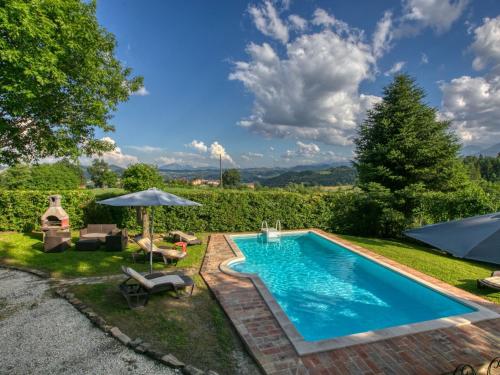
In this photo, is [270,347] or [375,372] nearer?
[375,372]

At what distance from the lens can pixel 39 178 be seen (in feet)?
189

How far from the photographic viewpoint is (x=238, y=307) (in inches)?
253

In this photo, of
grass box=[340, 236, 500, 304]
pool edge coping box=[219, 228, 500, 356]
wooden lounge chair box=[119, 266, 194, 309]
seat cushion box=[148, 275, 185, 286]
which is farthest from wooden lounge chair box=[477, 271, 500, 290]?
seat cushion box=[148, 275, 185, 286]

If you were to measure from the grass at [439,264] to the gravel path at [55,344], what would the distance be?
8986 mm

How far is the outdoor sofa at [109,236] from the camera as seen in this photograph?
428 inches

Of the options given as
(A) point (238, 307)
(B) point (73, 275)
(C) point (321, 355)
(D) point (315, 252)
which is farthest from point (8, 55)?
(D) point (315, 252)

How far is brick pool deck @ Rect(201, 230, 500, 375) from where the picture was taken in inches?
172

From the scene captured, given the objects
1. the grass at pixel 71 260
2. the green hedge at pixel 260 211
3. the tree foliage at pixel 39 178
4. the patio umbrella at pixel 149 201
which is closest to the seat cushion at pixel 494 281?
the green hedge at pixel 260 211

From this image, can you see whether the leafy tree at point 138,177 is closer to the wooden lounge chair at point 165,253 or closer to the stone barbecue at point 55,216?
the stone barbecue at point 55,216

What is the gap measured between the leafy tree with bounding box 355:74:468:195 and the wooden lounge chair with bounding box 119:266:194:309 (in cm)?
1369

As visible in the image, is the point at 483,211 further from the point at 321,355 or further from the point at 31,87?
the point at 31,87

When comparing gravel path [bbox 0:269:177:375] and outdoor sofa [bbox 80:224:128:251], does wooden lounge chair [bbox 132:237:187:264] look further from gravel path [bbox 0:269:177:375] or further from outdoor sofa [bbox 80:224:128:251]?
gravel path [bbox 0:269:177:375]

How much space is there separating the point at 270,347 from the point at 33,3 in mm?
9827

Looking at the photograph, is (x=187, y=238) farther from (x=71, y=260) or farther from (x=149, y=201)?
(x=149, y=201)
